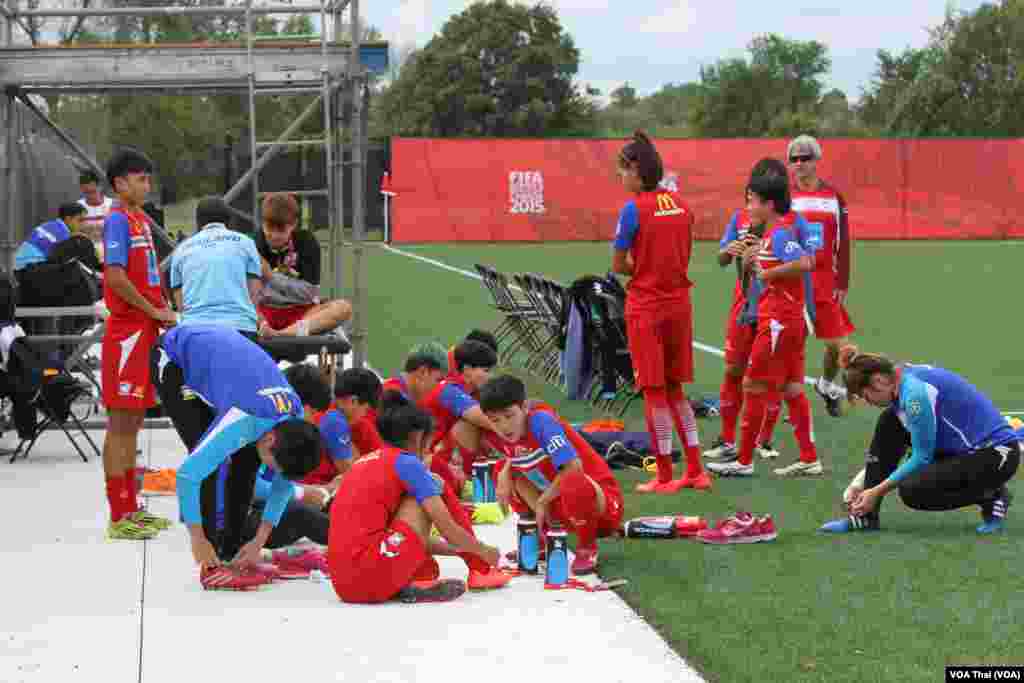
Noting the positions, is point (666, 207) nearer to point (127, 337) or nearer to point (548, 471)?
point (548, 471)

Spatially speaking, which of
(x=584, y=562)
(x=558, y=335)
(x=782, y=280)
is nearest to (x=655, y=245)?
(x=782, y=280)

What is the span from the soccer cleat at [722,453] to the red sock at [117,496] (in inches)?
148

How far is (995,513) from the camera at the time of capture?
324 inches

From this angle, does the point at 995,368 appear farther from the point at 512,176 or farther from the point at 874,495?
the point at 512,176

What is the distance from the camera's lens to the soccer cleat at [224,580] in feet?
24.0

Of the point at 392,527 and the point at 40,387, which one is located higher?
the point at 392,527

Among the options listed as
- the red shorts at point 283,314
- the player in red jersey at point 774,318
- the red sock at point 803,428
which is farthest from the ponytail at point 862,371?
the red shorts at point 283,314

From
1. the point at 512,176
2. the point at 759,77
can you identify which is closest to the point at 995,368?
the point at 512,176

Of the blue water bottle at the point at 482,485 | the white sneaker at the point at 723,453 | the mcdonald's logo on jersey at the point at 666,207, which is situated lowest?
the white sneaker at the point at 723,453

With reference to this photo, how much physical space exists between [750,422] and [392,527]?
355 cm

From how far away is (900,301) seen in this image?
936 inches

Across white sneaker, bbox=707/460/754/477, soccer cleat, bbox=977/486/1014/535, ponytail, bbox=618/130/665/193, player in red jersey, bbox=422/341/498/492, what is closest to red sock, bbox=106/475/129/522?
player in red jersey, bbox=422/341/498/492

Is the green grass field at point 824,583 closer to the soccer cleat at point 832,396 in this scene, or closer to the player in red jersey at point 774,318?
the soccer cleat at point 832,396

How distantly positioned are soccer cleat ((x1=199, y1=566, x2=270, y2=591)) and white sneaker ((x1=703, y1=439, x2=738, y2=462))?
13.0 feet
